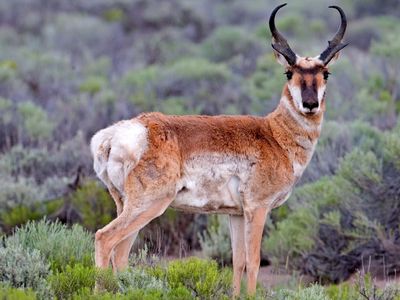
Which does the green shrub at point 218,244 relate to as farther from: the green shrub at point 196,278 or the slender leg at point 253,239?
the green shrub at point 196,278

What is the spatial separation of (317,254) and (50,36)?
17864 mm

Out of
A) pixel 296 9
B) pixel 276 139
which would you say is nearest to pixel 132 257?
pixel 276 139

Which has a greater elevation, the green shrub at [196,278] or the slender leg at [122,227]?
the slender leg at [122,227]

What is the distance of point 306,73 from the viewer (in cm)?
774

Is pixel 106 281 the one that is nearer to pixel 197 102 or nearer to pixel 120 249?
pixel 120 249

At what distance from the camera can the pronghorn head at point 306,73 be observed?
7652 millimetres

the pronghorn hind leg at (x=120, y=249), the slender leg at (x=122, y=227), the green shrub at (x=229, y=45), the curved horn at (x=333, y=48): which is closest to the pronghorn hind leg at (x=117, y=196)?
the pronghorn hind leg at (x=120, y=249)

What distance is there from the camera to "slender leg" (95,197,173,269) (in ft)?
23.3

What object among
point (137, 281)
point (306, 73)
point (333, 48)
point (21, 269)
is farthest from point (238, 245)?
point (21, 269)

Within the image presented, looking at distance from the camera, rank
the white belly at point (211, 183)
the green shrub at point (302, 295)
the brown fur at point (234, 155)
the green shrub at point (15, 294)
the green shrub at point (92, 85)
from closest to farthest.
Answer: the green shrub at point (15, 294) < the green shrub at point (302, 295) < the brown fur at point (234, 155) < the white belly at point (211, 183) < the green shrub at point (92, 85)

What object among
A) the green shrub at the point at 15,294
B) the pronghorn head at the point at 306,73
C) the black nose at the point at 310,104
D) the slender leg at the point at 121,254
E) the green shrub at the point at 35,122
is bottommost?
the green shrub at the point at 35,122

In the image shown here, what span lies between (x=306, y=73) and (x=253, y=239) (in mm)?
1530

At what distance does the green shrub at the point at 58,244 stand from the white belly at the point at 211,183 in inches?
37.0

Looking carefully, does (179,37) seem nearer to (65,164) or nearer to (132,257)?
(65,164)
